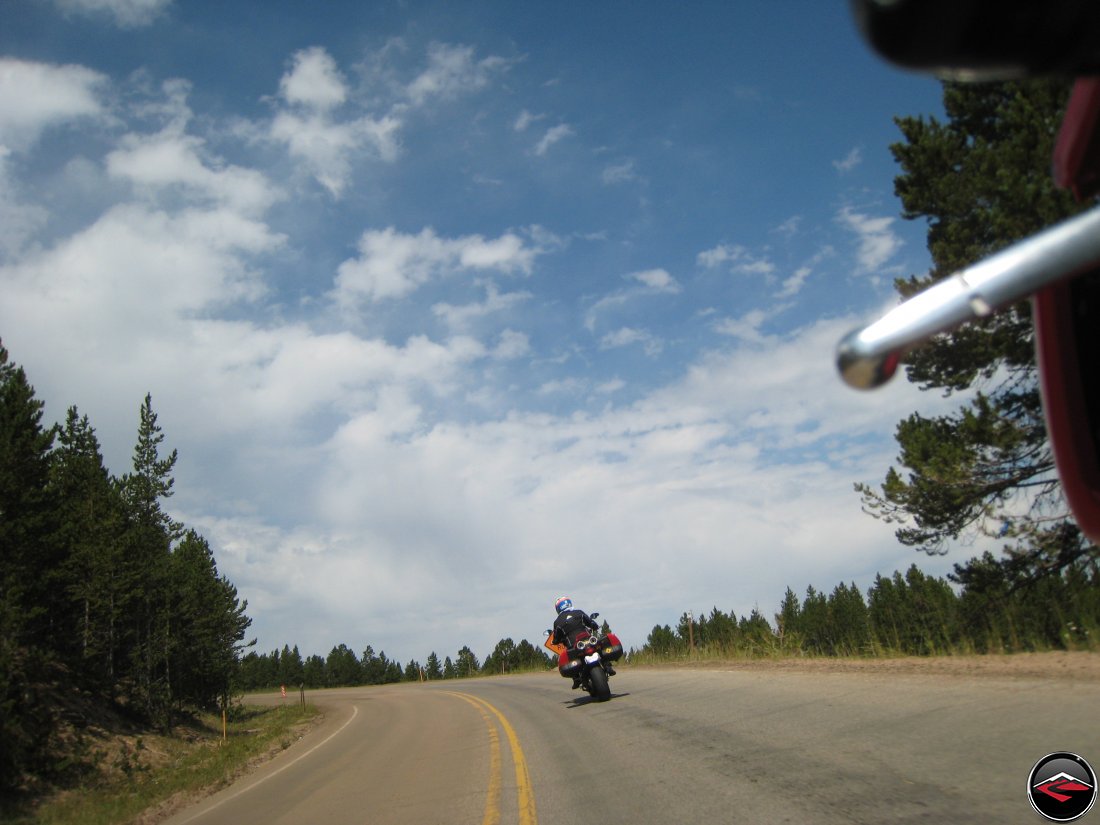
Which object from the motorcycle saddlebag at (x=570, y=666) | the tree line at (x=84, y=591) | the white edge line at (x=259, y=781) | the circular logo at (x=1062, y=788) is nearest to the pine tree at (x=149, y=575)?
the tree line at (x=84, y=591)

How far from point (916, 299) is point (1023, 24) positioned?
375mm

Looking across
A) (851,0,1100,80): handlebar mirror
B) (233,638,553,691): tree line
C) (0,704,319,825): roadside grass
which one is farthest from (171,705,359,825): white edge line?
(233,638,553,691): tree line

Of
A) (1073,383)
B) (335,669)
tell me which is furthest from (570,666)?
(335,669)

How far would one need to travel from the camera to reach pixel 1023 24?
94 centimetres

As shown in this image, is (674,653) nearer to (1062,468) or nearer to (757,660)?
(757,660)

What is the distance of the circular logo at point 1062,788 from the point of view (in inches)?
170

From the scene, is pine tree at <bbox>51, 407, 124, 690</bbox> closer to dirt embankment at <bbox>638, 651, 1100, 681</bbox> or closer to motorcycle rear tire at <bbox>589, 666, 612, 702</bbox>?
motorcycle rear tire at <bbox>589, 666, 612, 702</bbox>

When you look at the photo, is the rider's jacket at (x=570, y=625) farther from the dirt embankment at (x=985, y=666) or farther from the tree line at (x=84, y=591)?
the tree line at (x=84, y=591)

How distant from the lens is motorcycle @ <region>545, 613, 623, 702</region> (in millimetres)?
14938

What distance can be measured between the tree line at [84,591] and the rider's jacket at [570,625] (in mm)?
12220

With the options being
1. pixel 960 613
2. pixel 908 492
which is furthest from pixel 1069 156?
pixel 960 613

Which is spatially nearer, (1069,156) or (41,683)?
(1069,156)

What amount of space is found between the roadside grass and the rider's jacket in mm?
7502

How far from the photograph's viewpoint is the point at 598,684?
1518 cm
